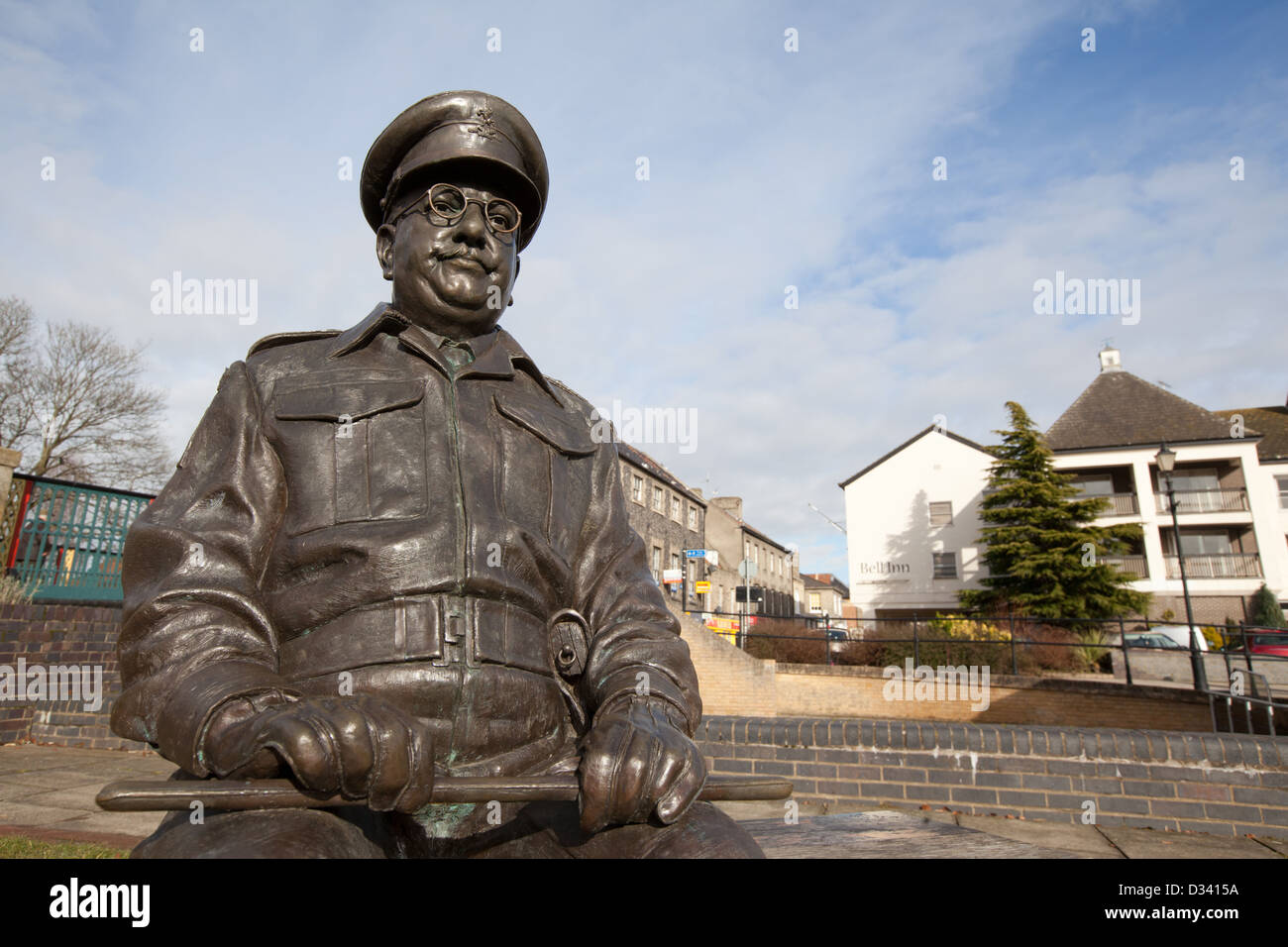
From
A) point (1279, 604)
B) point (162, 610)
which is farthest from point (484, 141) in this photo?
point (1279, 604)

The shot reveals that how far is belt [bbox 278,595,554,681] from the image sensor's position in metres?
1.77

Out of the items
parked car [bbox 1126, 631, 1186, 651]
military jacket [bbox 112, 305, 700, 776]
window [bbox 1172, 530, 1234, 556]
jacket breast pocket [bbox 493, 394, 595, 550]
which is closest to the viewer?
military jacket [bbox 112, 305, 700, 776]

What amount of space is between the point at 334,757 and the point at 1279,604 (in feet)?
124

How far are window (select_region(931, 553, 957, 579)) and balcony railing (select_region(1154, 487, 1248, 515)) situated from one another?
27.3 ft

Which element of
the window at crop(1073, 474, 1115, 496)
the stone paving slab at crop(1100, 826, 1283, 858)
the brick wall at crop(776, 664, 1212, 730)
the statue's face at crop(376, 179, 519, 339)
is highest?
the window at crop(1073, 474, 1115, 496)

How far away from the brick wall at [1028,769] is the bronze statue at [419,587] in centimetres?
492

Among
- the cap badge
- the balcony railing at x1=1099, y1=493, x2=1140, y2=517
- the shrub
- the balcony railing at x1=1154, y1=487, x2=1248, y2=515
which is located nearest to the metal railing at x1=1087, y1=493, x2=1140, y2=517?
the balcony railing at x1=1099, y1=493, x2=1140, y2=517

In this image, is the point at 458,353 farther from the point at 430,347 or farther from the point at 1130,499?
the point at 1130,499

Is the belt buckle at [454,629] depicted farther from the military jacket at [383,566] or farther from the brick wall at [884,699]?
the brick wall at [884,699]

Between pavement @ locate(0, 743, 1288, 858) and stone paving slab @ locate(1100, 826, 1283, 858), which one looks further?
stone paving slab @ locate(1100, 826, 1283, 858)

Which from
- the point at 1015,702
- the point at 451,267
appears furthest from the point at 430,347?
the point at 1015,702

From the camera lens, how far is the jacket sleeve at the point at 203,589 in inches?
61.0

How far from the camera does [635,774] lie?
145 centimetres

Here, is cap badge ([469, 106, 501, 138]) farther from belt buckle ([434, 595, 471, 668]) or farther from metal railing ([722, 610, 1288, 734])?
metal railing ([722, 610, 1288, 734])
